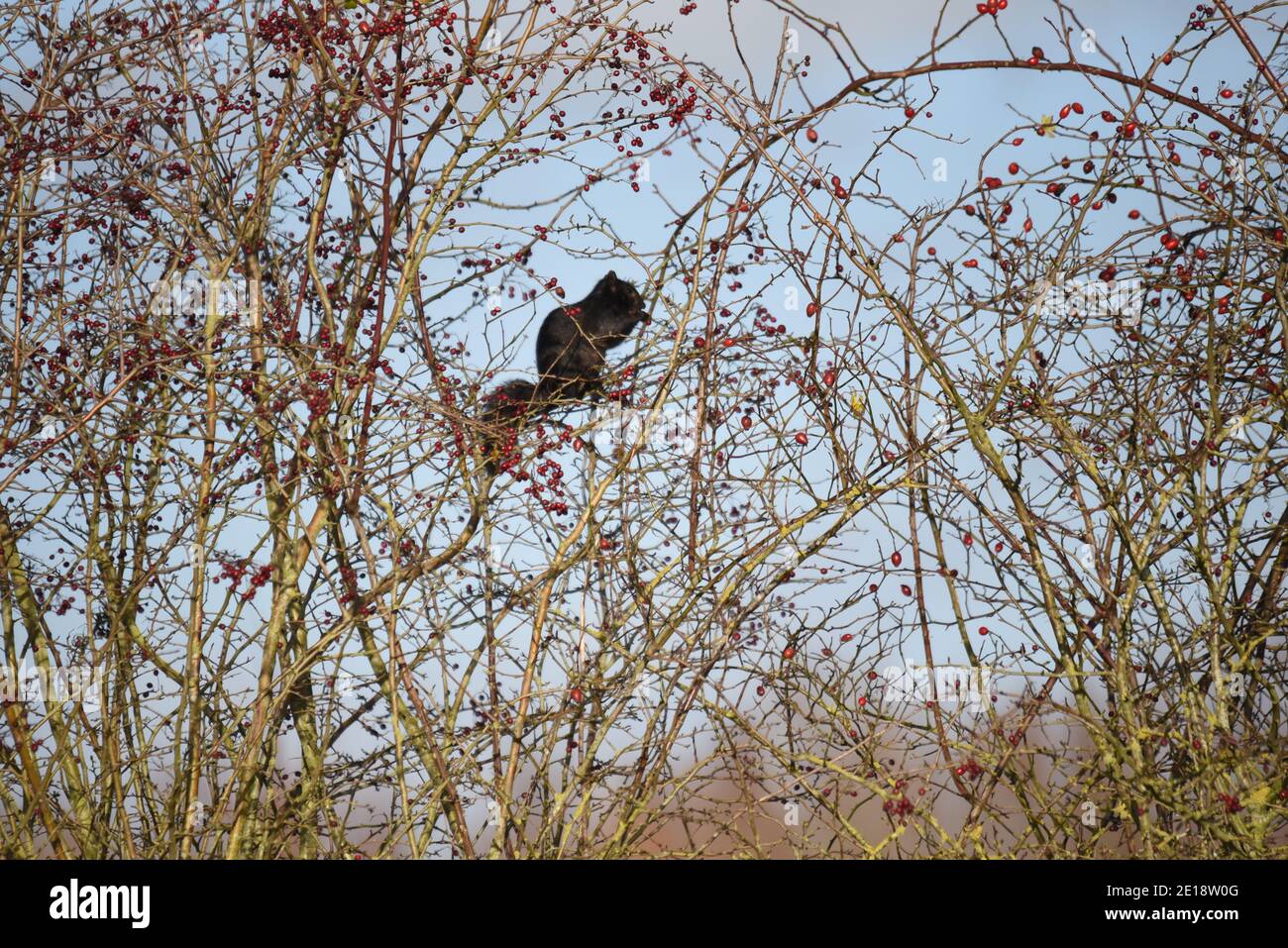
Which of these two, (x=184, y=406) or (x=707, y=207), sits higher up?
(x=707, y=207)

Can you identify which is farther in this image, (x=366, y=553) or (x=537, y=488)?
(x=537, y=488)

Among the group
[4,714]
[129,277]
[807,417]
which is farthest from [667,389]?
[4,714]

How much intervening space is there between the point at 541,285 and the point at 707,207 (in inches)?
18.5

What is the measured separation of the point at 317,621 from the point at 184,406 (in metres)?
0.63

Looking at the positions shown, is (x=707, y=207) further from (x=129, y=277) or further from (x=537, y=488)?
(x=129, y=277)

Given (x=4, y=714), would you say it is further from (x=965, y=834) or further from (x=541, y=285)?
(x=965, y=834)
